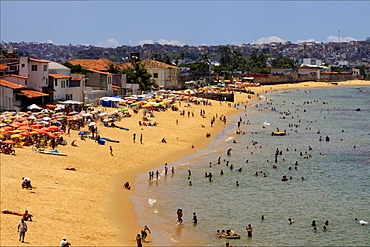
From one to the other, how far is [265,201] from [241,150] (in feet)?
53.8

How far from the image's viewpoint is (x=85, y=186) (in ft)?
97.6

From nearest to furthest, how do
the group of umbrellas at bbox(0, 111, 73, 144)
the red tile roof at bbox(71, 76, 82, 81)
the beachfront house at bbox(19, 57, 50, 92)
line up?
the group of umbrellas at bbox(0, 111, 73, 144) < the beachfront house at bbox(19, 57, 50, 92) < the red tile roof at bbox(71, 76, 82, 81)

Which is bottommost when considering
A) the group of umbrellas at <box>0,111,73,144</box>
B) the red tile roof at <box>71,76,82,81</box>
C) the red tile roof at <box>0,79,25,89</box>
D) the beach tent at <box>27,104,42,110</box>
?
the group of umbrellas at <box>0,111,73,144</box>

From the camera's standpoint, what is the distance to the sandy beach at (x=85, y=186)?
21734 millimetres

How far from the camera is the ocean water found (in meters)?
24.4

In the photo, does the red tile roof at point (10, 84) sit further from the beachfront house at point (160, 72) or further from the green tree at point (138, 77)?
the beachfront house at point (160, 72)

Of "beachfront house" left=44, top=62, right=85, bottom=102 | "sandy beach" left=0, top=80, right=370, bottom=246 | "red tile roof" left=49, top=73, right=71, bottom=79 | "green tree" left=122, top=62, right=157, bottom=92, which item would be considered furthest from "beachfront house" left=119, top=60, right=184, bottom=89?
"sandy beach" left=0, top=80, right=370, bottom=246

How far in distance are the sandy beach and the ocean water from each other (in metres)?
1.30

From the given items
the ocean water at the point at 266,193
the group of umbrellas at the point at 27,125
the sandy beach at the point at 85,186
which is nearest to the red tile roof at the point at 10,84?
the group of umbrellas at the point at 27,125

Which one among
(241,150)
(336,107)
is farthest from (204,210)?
(336,107)

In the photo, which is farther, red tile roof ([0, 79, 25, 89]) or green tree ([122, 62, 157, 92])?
green tree ([122, 62, 157, 92])

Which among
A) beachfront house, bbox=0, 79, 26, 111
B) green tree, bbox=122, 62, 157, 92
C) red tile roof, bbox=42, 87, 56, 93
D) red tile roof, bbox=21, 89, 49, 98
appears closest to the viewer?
beachfront house, bbox=0, 79, 26, 111

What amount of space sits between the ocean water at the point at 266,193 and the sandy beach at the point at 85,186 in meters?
1.30

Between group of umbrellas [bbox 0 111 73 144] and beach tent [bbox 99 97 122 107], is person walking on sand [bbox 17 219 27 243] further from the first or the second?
beach tent [bbox 99 97 122 107]
